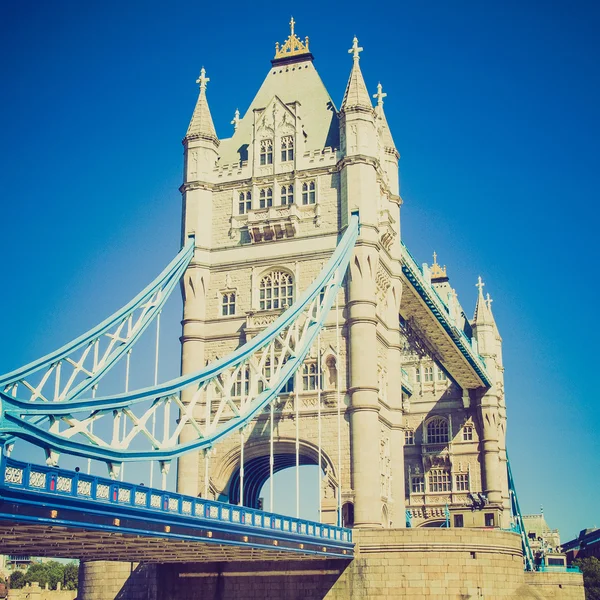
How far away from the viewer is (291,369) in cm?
3809

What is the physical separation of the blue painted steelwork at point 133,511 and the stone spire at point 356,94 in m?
21.3

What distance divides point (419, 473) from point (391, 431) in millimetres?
26578

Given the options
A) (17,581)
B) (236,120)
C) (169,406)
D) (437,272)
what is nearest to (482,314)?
(437,272)

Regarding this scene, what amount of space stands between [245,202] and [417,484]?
1240 inches

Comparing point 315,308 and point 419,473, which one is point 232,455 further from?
point 419,473

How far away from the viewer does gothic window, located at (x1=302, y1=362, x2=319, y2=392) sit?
44.3 metres

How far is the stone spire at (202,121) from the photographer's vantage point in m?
48.8

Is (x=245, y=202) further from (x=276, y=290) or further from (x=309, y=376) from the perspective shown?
(x=309, y=376)

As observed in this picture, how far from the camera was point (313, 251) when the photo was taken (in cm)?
A: 4594

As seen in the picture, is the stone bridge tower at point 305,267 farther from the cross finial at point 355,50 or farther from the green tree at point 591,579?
the green tree at point 591,579

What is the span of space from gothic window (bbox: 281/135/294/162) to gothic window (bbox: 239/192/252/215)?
2.50m

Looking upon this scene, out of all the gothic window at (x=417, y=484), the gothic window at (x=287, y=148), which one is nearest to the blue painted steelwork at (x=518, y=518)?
the gothic window at (x=417, y=484)

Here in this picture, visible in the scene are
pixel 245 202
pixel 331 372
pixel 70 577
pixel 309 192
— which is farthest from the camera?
pixel 70 577

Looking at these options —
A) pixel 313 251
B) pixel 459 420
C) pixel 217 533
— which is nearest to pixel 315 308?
pixel 313 251
